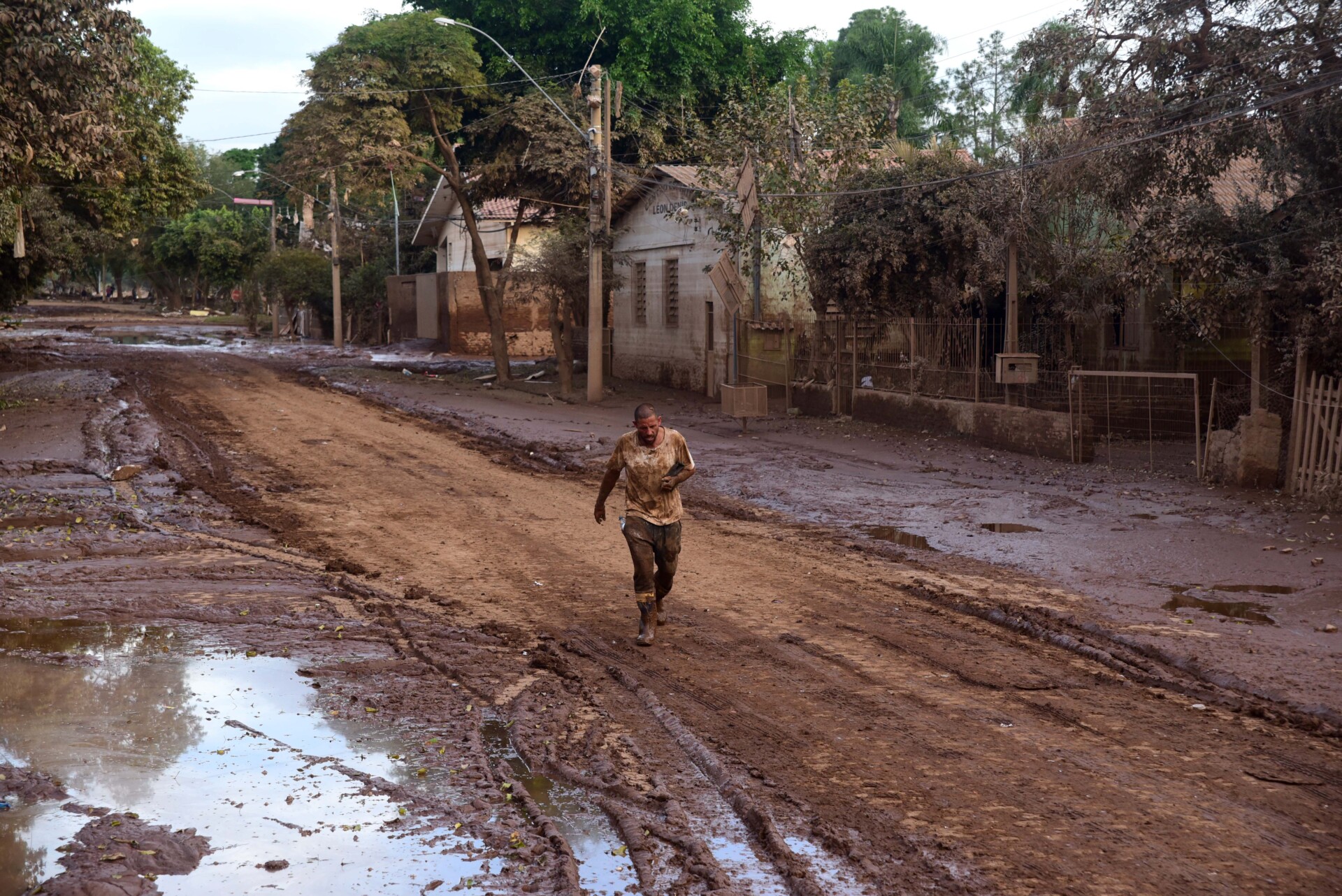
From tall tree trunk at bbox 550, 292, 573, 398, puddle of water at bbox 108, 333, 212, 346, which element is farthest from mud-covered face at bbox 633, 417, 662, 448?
puddle of water at bbox 108, 333, 212, 346

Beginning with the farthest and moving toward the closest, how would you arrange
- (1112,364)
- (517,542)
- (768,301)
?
(768,301) → (1112,364) → (517,542)

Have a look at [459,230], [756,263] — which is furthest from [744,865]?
[459,230]

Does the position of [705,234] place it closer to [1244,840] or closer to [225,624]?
[225,624]

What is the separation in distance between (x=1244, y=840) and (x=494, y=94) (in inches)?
1134

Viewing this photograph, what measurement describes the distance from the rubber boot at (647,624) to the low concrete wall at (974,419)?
10128 millimetres

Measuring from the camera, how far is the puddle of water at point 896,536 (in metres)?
11.7

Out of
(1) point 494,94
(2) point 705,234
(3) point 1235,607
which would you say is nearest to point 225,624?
(3) point 1235,607

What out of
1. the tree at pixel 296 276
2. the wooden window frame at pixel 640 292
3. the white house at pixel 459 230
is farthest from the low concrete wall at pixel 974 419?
the tree at pixel 296 276

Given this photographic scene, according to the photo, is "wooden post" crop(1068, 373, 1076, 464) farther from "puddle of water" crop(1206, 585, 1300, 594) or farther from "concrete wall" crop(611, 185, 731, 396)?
"concrete wall" crop(611, 185, 731, 396)

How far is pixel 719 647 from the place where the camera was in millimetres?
7945

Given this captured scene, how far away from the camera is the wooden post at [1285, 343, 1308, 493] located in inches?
519

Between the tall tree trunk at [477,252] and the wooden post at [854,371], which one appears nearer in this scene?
the wooden post at [854,371]

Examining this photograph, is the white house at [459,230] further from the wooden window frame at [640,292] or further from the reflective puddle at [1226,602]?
the reflective puddle at [1226,602]

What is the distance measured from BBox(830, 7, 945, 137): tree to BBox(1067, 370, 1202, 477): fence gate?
34785 mm
